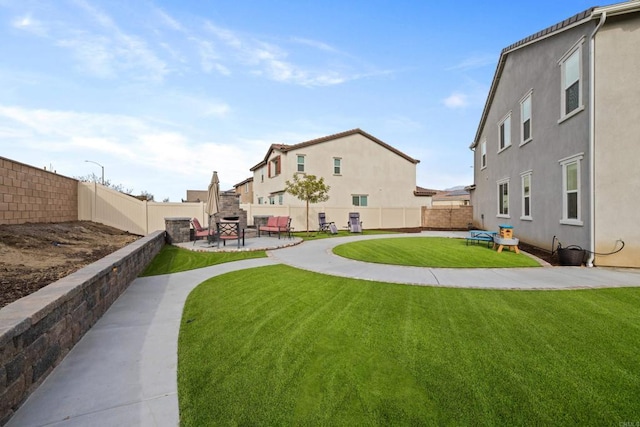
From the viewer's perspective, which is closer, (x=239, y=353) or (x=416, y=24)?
(x=239, y=353)

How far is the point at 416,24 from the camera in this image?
11906mm

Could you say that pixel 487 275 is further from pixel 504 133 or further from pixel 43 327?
pixel 504 133

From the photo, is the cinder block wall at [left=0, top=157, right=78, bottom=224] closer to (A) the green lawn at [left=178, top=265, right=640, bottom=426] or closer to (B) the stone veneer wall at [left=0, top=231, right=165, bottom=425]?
(B) the stone veneer wall at [left=0, top=231, right=165, bottom=425]

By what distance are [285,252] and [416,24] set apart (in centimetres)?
1087

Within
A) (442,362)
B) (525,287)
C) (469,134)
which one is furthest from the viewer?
(469,134)

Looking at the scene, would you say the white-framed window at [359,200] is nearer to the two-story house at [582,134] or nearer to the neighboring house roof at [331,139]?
the neighboring house roof at [331,139]

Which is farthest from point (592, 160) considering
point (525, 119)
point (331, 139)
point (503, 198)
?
point (331, 139)

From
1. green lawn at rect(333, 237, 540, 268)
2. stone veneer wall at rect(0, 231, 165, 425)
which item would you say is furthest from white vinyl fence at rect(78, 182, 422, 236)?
stone veneer wall at rect(0, 231, 165, 425)

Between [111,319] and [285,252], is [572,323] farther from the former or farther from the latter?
[285,252]

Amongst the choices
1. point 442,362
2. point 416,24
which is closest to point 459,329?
point 442,362

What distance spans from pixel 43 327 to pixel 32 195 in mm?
10224

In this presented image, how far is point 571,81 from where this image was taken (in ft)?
29.1

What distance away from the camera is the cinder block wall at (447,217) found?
22.1 m

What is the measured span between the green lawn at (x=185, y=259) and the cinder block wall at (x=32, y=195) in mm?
4225
